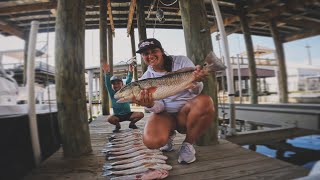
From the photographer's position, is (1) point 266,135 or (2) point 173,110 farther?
(1) point 266,135

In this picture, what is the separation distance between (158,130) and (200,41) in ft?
5.00

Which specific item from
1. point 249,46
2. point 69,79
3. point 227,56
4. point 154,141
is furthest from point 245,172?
point 249,46

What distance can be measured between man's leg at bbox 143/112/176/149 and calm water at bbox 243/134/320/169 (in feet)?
8.81

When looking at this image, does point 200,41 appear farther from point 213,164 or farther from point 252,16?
point 252,16

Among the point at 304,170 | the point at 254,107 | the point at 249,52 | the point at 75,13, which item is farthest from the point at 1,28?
the point at 254,107

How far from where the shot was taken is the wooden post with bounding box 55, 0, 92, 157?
296cm

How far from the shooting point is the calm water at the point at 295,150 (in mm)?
4695

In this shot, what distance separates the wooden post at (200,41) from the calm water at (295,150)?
72.7 inches

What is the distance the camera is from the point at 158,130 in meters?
2.61

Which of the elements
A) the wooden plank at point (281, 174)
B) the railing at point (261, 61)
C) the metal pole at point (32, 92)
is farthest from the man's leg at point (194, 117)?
the railing at point (261, 61)

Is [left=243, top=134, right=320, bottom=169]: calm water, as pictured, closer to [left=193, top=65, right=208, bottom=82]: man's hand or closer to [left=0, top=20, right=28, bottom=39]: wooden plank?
[left=193, top=65, right=208, bottom=82]: man's hand

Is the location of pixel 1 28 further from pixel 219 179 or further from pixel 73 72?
pixel 219 179

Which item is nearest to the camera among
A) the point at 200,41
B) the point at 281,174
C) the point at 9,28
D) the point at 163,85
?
the point at 281,174

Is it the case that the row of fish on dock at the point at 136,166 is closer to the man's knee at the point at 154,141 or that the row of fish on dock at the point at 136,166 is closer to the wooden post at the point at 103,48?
the man's knee at the point at 154,141
